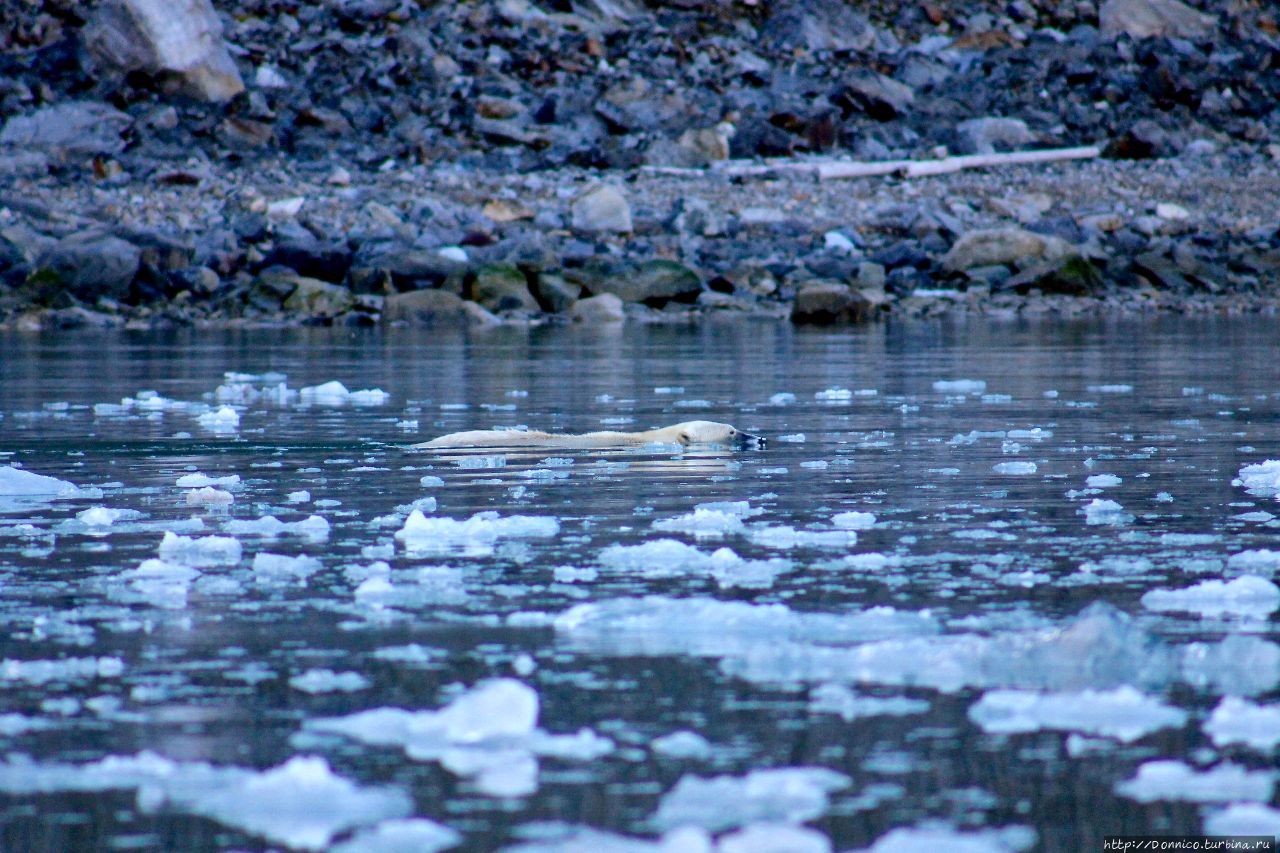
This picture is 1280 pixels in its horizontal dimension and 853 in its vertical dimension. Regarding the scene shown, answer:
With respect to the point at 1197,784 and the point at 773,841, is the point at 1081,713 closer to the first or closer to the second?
the point at 1197,784

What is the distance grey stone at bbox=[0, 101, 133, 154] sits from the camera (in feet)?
105

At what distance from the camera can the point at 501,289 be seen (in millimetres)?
24297

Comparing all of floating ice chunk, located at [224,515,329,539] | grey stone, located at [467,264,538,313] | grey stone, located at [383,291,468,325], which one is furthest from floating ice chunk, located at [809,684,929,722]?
grey stone, located at [467,264,538,313]

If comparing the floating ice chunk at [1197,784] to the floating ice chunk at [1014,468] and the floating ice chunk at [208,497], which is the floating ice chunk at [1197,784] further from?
the floating ice chunk at [1014,468]

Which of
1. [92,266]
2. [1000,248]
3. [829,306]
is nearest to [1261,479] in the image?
[829,306]

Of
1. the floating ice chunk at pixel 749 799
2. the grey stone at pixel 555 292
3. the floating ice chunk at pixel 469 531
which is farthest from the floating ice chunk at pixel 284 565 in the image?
the grey stone at pixel 555 292

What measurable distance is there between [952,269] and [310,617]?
23166mm

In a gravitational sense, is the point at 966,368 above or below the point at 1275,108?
below

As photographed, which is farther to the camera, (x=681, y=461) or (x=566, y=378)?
(x=566, y=378)

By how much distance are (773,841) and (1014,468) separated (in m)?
5.09

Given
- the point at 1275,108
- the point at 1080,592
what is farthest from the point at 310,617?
the point at 1275,108

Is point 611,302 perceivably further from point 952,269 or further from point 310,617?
point 310,617

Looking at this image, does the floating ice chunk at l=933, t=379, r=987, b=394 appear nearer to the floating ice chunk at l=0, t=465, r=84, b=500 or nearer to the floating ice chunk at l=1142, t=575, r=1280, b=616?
the floating ice chunk at l=0, t=465, r=84, b=500

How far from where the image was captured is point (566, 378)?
45.5 ft
